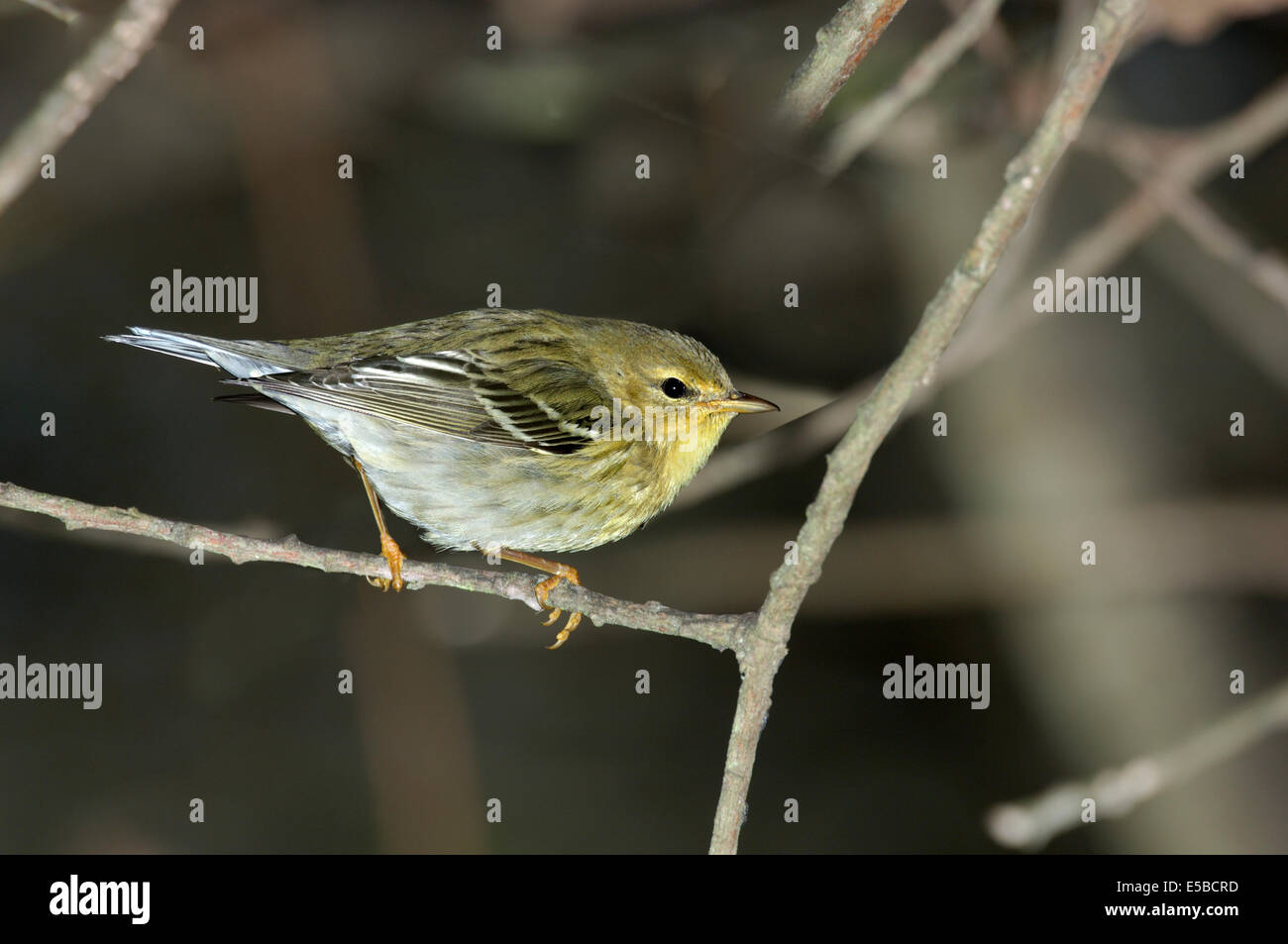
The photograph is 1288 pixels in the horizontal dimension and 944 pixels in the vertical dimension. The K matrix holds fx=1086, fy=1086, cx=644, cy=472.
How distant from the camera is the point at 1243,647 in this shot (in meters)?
3.95

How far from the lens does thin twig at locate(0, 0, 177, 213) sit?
1903 millimetres

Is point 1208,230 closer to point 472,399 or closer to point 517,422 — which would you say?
point 517,422

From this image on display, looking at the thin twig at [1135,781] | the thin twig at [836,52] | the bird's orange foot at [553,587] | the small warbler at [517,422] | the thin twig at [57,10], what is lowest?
the thin twig at [1135,781]

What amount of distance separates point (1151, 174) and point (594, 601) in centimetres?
187

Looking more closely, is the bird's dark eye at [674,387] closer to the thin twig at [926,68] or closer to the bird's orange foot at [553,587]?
the bird's orange foot at [553,587]

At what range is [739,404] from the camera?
3414 millimetres

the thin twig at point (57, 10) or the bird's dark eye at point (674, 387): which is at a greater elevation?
the thin twig at point (57, 10)

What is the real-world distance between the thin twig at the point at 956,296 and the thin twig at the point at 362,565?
277mm

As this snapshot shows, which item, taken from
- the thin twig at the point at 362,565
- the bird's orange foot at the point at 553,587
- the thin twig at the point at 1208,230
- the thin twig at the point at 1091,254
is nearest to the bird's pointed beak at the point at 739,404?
the thin twig at the point at 1091,254

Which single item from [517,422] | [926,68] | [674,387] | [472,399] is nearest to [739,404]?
[674,387]

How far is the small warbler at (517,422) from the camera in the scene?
3.39 metres

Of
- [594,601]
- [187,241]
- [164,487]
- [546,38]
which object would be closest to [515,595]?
[594,601]

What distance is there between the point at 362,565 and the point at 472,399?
0.97 meters

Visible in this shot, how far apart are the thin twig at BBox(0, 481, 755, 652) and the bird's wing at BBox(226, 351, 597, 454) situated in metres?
0.74
